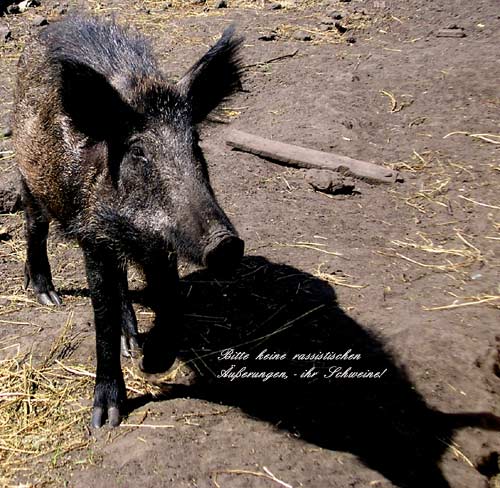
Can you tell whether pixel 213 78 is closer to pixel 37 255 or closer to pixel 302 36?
pixel 37 255

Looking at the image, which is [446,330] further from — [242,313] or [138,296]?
[138,296]

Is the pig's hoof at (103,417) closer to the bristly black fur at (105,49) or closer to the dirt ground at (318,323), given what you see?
the dirt ground at (318,323)

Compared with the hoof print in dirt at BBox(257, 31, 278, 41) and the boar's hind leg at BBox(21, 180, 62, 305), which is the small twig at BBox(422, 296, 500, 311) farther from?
the hoof print in dirt at BBox(257, 31, 278, 41)

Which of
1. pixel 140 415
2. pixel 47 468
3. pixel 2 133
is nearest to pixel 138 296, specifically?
Result: pixel 140 415

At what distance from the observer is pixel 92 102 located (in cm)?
358

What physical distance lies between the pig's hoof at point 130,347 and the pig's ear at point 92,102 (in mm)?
1480

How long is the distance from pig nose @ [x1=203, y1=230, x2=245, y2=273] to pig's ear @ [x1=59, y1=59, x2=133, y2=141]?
0.86m

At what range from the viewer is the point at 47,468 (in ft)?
11.7

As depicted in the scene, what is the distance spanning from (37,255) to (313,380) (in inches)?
83.6

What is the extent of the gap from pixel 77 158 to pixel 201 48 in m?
5.81

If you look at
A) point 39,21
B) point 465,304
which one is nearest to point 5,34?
point 39,21

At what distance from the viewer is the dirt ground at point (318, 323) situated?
12.0ft

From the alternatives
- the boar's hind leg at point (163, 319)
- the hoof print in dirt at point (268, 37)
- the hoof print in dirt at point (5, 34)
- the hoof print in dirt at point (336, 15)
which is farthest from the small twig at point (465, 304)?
the hoof print in dirt at point (5, 34)

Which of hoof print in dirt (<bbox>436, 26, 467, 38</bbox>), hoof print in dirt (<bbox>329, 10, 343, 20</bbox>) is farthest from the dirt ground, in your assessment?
hoof print in dirt (<bbox>329, 10, 343, 20</bbox>)
